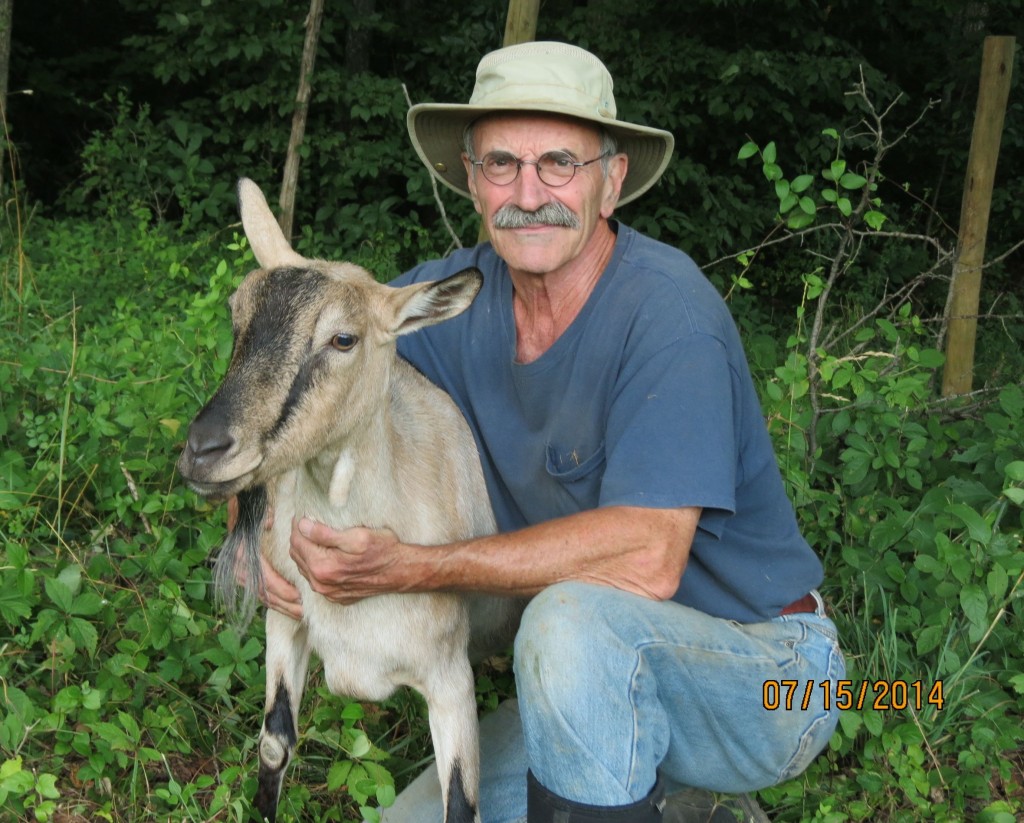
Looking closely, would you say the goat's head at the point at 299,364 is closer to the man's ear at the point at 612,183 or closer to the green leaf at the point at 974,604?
the man's ear at the point at 612,183

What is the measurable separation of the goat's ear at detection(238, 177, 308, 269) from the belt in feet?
5.11

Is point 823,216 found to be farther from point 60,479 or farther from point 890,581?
point 60,479

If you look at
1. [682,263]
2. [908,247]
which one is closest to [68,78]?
[908,247]

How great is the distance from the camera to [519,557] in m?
2.44

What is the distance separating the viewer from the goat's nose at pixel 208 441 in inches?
84.8

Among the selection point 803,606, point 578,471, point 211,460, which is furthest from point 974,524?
point 211,460

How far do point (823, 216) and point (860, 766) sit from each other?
18.2 feet

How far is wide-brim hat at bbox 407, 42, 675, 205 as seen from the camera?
107 inches

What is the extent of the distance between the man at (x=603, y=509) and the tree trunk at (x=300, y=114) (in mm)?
3949

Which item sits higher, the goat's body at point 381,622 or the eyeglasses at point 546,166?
the eyeglasses at point 546,166

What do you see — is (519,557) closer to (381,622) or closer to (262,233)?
(381,622)

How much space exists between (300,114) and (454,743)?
17.8 ft

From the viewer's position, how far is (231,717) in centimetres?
311

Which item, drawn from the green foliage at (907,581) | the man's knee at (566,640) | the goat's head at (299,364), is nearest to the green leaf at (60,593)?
the goat's head at (299,364)
